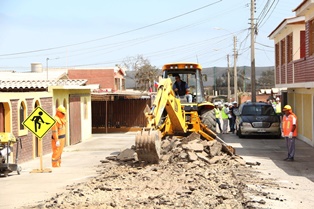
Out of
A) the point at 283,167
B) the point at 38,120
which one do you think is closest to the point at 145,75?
the point at 283,167

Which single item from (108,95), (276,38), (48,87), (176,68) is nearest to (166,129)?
(176,68)

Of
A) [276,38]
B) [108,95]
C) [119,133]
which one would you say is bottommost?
[119,133]

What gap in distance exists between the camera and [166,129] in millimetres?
19344

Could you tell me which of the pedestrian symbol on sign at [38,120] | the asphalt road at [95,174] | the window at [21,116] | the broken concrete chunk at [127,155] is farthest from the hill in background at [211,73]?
the pedestrian symbol on sign at [38,120]

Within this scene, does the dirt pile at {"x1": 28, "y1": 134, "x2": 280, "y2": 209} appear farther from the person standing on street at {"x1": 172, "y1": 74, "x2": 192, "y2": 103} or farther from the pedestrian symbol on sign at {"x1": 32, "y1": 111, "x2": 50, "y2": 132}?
the pedestrian symbol on sign at {"x1": 32, "y1": 111, "x2": 50, "y2": 132}

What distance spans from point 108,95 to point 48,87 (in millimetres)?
12730

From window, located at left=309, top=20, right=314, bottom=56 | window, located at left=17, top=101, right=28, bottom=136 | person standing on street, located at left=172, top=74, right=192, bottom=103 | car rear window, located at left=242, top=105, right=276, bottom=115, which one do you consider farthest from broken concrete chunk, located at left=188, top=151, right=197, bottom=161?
car rear window, located at left=242, top=105, right=276, bottom=115

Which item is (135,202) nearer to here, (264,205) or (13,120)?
(264,205)

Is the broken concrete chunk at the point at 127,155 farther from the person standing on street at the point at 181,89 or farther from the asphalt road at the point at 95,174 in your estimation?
the person standing on street at the point at 181,89

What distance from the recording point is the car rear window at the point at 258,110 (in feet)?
101

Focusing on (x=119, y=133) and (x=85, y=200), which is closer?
(x=85, y=200)

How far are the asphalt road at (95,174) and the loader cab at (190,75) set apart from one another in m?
2.83

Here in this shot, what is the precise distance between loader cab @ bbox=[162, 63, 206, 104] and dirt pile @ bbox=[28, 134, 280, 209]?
7.37 ft

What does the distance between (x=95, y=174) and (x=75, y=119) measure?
13.8 metres
